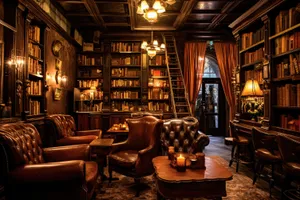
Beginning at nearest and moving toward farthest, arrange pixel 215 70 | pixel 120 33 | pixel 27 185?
1. pixel 27 185
2. pixel 120 33
3. pixel 215 70

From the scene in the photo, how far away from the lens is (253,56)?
186 inches

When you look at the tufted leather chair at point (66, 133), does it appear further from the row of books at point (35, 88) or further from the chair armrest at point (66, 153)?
the chair armrest at point (66, 153)

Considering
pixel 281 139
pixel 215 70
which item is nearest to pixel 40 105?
pixel 281 139

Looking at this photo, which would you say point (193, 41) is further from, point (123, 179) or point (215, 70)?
point (123, 179)

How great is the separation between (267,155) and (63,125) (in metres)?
3.55

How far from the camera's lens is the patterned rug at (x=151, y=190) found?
3.10 metres

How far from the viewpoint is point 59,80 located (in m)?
5.71

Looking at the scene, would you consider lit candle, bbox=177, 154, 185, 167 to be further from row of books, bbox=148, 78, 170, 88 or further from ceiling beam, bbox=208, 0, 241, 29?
row of books, bbox=148, 78, 170, 88

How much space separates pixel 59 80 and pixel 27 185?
3.93 meters

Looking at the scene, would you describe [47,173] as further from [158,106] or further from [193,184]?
[158,106]

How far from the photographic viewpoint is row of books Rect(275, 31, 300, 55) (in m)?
3.36

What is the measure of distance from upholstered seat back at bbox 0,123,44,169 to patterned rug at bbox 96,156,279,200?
102 centimetres

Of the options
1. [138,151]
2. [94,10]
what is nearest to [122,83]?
[94,10]

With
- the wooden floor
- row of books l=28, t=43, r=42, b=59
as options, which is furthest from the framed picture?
the wooden floor
